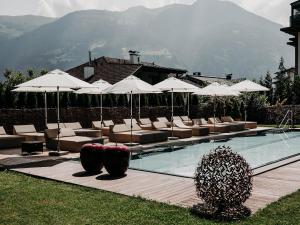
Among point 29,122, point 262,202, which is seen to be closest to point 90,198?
point 262,202

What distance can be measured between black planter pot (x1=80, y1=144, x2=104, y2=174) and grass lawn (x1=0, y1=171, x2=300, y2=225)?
1659 millimetres

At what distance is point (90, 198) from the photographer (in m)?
8.04

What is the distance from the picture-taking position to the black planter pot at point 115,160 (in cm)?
1002

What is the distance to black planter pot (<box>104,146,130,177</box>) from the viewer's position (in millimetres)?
10023

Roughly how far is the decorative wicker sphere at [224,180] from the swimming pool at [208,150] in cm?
373

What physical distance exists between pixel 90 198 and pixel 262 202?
3.39 meters

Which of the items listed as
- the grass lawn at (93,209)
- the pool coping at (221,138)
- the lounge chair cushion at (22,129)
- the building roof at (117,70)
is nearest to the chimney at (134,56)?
the building roof at (117,70)

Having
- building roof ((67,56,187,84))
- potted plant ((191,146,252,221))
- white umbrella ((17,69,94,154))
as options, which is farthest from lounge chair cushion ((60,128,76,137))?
building roof ((67,56,187,84))

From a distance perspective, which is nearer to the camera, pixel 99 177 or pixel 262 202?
pixel 262 202

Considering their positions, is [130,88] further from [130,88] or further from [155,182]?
[155,182]

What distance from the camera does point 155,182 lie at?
31.0 feet

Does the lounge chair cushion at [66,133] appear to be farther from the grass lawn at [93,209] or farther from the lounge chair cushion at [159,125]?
the grass lawn at [93,209]

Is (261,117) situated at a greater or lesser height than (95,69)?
lesser

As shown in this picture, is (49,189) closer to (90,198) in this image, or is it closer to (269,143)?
(90,198)
